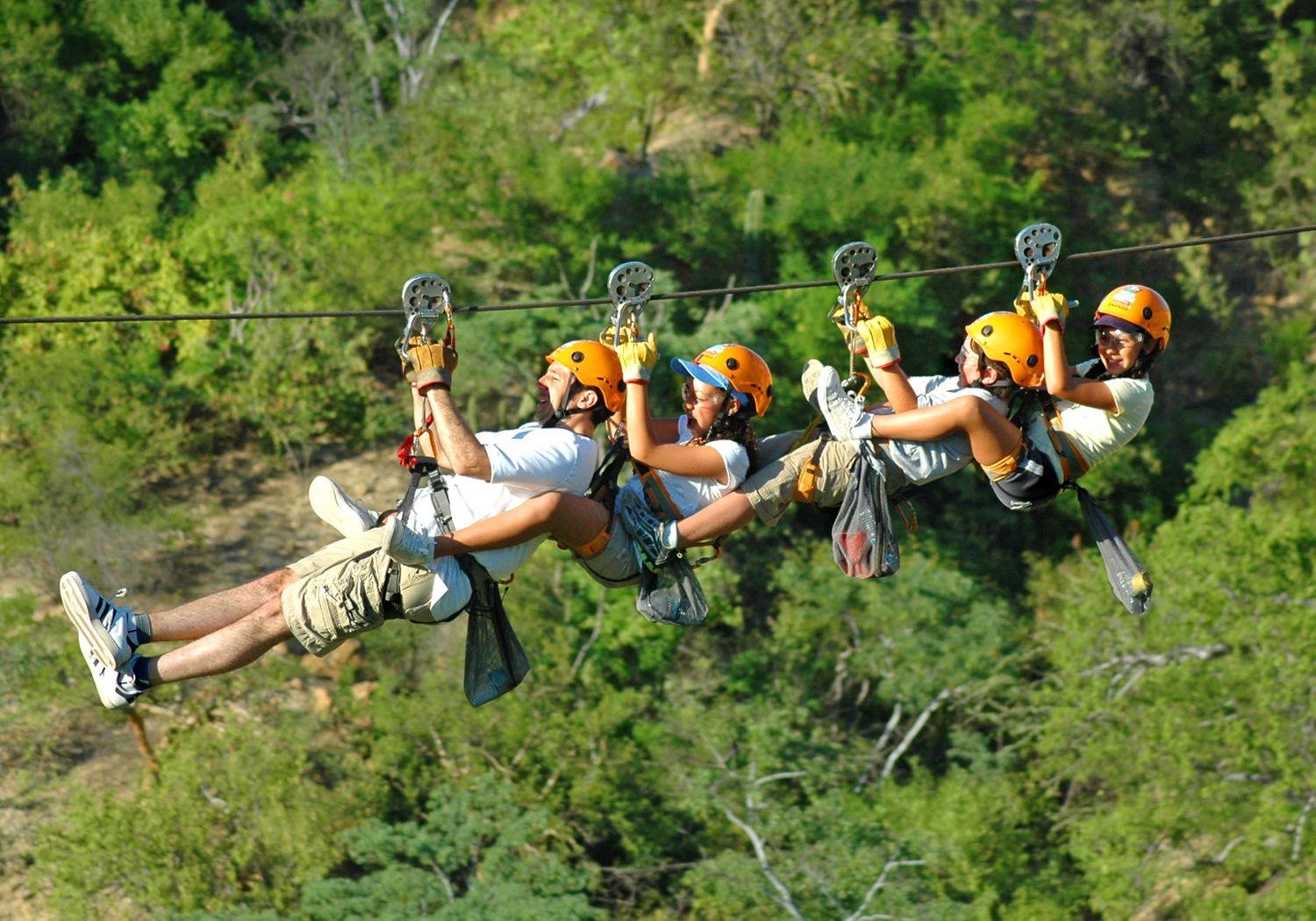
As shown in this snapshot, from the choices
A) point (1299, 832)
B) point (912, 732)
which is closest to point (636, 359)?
point (1299, 832)

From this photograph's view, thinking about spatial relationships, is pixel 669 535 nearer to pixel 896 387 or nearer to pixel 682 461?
pixel 682 461

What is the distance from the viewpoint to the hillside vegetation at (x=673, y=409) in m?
20.5

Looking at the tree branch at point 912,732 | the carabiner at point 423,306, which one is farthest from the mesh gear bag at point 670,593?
the tree branch at point 912,732

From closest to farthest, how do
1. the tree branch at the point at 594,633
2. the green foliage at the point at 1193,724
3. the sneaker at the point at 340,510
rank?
the sneaker at the point at 340,510, the green foliage at the point at 1193,724, the tree branch at the point at 594,633

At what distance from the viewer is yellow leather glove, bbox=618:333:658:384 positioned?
320 inches

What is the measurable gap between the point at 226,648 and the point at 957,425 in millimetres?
3028

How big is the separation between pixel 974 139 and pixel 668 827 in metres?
11.4

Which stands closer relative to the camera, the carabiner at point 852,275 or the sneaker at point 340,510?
the carabiner at point 852,275

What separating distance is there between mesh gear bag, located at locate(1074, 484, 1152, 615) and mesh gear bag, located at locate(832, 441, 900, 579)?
0.93 metres

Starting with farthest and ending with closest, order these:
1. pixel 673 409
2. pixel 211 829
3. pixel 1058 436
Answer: pixel 673 409
pixel 211 829
pixel 1058 436

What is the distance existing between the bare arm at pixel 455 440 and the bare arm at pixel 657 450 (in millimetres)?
597

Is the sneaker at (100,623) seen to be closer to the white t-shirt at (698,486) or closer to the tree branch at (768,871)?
the white t-shirt at (698,486)

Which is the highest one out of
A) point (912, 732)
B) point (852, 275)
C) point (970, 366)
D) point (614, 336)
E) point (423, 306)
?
point (423, 306)

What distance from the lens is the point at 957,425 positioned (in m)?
8.47
